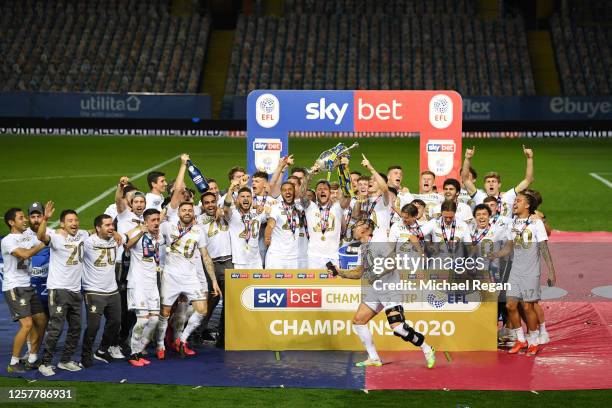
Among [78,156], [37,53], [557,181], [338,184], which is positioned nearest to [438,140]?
[338,184]

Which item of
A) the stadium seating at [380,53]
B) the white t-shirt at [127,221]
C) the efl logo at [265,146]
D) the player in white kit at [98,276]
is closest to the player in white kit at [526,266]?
the white t-shirt at [127,221]

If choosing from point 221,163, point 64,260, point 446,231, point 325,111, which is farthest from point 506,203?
point 221,163

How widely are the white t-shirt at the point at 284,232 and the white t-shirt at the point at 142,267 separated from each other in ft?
6.05

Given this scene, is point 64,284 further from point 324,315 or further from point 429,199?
point 429,199

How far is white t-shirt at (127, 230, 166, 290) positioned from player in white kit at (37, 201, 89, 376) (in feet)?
2.10

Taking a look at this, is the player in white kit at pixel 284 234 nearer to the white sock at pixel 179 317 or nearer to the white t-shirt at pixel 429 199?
the white sock at pixel 179 317

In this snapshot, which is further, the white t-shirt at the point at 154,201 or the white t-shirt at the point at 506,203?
the white t-shirt at the point at 506,203

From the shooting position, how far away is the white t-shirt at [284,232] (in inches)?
527

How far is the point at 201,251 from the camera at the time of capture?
41.8 ft

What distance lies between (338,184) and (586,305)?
414 centimetres

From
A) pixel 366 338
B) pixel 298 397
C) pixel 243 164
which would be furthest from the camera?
pixel 243 164

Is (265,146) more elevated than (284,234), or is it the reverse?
(265,146)

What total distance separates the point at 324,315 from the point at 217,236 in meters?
1.79

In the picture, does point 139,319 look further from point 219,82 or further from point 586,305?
point 219,82
